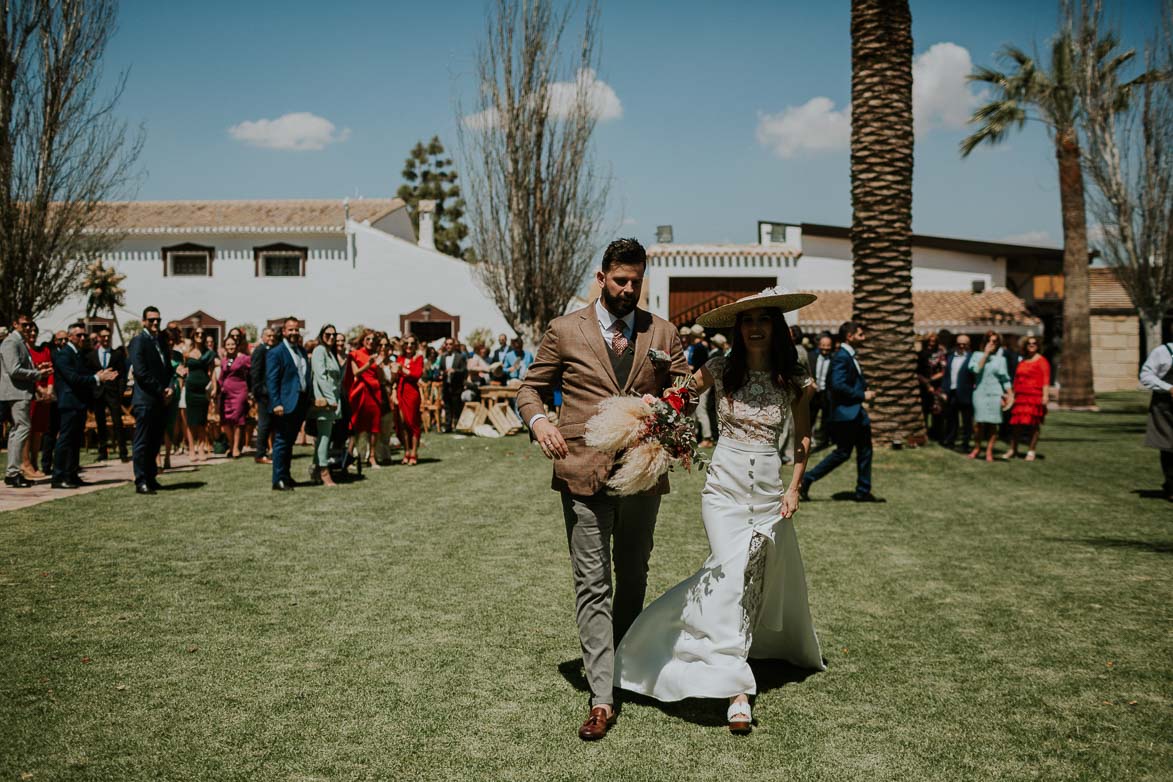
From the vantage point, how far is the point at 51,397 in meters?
13.3

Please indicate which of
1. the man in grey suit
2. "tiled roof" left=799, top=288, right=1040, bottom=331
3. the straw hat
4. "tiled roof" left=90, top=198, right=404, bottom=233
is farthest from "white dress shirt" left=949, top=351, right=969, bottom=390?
"tiled roof" left=90, top=198, right=404, bottom=233

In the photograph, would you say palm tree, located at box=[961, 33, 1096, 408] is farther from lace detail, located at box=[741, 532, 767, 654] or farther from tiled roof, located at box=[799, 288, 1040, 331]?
lace detail, located at box=[741, 532, 767, 654]

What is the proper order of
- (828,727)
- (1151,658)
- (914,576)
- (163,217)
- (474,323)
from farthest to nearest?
(163,217) → (474,323) → (914,576) → (1151,658) → (828,727)

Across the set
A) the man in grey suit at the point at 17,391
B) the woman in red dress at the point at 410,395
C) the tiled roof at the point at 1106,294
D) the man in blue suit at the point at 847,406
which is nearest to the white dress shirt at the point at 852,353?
the man in blue suit at the point at 847,406

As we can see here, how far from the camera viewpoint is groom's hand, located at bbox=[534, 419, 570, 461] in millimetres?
4195

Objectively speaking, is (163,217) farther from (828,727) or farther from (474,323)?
(828,727)

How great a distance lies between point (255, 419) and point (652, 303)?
19.6m

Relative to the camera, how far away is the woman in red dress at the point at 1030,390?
46.1ft

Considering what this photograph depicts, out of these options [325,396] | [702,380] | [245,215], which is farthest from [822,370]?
[245,215]

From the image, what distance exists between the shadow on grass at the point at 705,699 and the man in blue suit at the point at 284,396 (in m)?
7.28

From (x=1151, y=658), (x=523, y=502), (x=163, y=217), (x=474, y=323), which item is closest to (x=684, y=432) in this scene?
(x=1151, y=658)

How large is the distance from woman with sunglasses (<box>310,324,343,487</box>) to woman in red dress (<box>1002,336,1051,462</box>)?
32.7 ft

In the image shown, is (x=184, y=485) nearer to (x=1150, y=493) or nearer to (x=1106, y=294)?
(x=1150, y=493)

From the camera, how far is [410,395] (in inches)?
576
